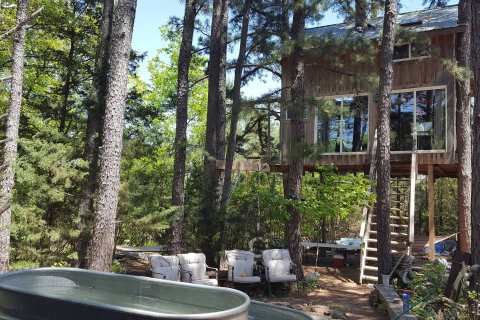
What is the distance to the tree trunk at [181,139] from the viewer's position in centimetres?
1045

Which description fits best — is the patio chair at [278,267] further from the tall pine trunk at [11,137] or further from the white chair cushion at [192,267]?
the tall pine trunk at [11,137]

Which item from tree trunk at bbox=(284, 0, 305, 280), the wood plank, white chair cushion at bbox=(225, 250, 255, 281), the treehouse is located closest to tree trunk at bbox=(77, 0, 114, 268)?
white chair cushion at bbox=(225, 250, 255, 281)

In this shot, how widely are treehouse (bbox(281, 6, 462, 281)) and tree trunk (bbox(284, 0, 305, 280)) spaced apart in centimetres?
46

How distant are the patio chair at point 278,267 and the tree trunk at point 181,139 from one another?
2065 mm

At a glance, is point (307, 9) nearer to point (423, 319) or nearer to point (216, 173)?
point (216, 173)

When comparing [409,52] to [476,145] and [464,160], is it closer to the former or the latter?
[464,160]

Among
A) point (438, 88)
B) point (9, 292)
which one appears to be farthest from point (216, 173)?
point (9, 292)

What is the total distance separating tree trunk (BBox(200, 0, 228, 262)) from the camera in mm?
11062

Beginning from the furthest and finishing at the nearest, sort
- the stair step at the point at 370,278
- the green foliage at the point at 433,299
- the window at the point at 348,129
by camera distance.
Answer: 1. the window at the point at 348,129
2. the stair step at the point at 370,278
3. the green foliage at the point at 433,299

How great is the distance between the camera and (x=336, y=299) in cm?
929

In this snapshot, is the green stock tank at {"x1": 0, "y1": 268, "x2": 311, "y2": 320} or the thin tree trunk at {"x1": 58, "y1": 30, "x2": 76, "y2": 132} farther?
the thin tree trunk at {"x1": 58, "y1": 30, "x2": 76, "y2": 132}

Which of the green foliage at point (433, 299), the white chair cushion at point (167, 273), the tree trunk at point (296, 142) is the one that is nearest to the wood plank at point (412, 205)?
the tree trunk at point (296, 142)

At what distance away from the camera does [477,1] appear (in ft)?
19.4

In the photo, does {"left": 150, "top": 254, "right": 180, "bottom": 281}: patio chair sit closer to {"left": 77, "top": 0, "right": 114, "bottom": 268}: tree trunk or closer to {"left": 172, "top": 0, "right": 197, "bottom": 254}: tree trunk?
{"left": 77, "top": 0, "right": 114, "bottom": 268}: tree trunk
